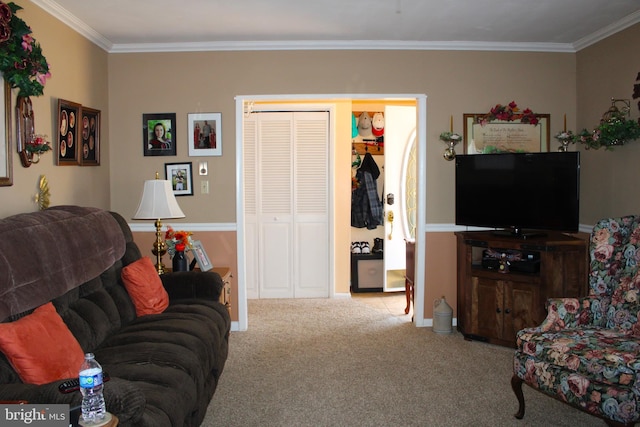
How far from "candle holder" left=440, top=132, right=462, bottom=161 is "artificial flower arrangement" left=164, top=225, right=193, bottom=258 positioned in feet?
7.49

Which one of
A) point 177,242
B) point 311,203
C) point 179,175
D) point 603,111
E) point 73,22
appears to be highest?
point 73,22

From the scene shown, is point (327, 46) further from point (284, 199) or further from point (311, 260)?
point (311, 260)

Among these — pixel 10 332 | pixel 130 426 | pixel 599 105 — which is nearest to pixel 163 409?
pixel 130 426

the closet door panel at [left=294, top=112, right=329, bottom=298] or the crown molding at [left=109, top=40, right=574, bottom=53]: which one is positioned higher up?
the crown molding at [left=109, top=40, right=574, bottom=53]

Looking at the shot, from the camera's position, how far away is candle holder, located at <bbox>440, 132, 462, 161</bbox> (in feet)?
14.9

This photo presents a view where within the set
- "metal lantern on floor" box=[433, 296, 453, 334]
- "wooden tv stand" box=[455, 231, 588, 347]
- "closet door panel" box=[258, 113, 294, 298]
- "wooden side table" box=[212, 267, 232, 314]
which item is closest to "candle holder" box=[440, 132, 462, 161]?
"wooden tv stand" box=[455, 231, 588, 347]

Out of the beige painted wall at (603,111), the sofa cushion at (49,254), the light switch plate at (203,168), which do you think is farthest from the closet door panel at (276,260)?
the beige painted wall at (603,111)

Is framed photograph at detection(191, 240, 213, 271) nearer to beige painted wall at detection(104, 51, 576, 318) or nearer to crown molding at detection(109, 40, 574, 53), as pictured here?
beige painted wall at detection(104, 51, 576, 318)

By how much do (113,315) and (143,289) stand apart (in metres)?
0.32

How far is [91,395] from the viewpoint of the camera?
1611 mm

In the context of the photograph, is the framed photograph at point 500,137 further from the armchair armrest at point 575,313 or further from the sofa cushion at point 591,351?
the sofa cushion at point 591,351

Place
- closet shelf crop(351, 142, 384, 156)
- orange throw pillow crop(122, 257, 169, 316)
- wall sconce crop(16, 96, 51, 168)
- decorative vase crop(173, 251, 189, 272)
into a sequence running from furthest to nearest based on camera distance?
closet shelf crop(351, 142, 384, 156) < decorative vase crop(173, 251, 189, 272) < orange throw pillow crop(122, 257, 169, 316) < wall sconce crop(16, 96, 51, 168)

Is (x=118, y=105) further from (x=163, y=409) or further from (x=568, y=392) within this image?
(x=568, y=392)

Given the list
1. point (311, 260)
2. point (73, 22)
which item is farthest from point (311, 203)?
point (73, 22)
